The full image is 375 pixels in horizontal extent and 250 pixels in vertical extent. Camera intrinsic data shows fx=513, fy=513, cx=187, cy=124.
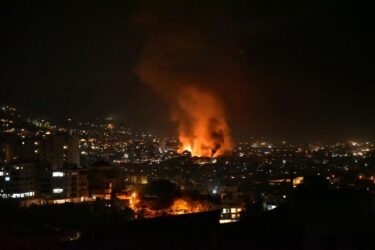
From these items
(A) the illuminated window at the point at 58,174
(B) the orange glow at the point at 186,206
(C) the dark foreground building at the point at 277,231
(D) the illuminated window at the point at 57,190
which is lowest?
(C) the dark foreground building at the point at 277,231

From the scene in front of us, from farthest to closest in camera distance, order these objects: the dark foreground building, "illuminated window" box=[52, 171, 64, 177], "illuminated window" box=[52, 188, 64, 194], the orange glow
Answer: "illuminated window" box=[52, 171, 64, 177]
"illuminated window" box=[52, 188, 64, 194]
the orange glow
the dark foreground building

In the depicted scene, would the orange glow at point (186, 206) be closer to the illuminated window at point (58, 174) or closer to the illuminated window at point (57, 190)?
the illuminated window at point (57, 190)

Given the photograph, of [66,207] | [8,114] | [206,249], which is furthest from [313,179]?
[8,114]

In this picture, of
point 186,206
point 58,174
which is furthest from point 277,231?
point 58,174

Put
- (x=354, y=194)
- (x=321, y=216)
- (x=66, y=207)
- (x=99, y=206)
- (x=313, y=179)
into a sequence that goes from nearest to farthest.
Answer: (x=321, y=216)
(x=354, y=194)
(x=313, y=179)
(x=66, y=207)
(x=99, y=206)

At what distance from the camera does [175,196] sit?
70.7 feet

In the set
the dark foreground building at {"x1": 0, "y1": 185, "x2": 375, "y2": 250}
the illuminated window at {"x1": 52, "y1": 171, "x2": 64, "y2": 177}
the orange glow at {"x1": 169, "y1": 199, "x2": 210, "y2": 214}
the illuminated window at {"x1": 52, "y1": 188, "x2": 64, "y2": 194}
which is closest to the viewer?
the dark foreground building at {"x1": 0, "y1": 185, "x2": 375, "y2": 250}

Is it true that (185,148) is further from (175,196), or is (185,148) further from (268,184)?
(175,196)

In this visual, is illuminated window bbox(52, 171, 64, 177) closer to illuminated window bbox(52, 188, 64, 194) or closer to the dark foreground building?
illuminated window bbox(52, 188, 64, 194)

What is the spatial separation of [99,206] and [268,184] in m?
10.2

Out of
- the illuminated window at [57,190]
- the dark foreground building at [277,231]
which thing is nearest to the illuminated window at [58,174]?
the illuminated window at [57,190]

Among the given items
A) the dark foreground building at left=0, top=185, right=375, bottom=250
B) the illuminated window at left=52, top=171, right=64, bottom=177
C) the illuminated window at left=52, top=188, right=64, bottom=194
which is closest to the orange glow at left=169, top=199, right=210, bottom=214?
the illuminated window at left=52, top=188, right=64, bottom=194

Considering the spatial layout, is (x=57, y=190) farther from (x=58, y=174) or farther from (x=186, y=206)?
(x=186, y=206)

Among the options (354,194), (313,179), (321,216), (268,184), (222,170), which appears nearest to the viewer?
(321,216)
